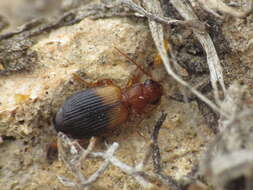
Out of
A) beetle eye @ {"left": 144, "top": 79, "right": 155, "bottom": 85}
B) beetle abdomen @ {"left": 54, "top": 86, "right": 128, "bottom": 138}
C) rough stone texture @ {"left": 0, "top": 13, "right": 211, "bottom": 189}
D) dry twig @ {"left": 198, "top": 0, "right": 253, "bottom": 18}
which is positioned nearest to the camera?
dry twig @ {"left": 198, "top": 0, "right": 253, "bottom": 18}

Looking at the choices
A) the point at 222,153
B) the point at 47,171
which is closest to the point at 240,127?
the point at 222,153

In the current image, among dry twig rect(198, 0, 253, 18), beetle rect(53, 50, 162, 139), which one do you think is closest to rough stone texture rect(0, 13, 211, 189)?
beetle rect(53, 50, 162, 139)

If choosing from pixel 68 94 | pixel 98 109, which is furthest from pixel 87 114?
pixel 68 94

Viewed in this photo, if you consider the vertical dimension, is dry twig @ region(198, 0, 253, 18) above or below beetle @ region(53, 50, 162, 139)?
above

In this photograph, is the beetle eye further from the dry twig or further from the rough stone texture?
the dry twig

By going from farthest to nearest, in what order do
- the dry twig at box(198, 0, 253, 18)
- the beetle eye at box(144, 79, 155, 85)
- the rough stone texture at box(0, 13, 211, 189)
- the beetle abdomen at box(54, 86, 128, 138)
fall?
the beetle eye at box(144, 79, 155, 85) → the beetle abdomen at box(54, 86, 128, 138) → the rough stone texture at box(0, 13, 211, 189) → the dry twig at box(198, 0, 253, 18)

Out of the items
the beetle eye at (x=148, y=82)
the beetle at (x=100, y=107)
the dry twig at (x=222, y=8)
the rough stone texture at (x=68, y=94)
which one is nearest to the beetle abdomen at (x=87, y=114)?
the beetle at (x=100, y=107)

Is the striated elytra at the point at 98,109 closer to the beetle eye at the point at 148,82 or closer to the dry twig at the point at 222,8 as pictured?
the beetle eye at the point at 148,82

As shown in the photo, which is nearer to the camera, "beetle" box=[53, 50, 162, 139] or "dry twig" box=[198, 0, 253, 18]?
"dry twig" box=[198, 0, 253, 18]
